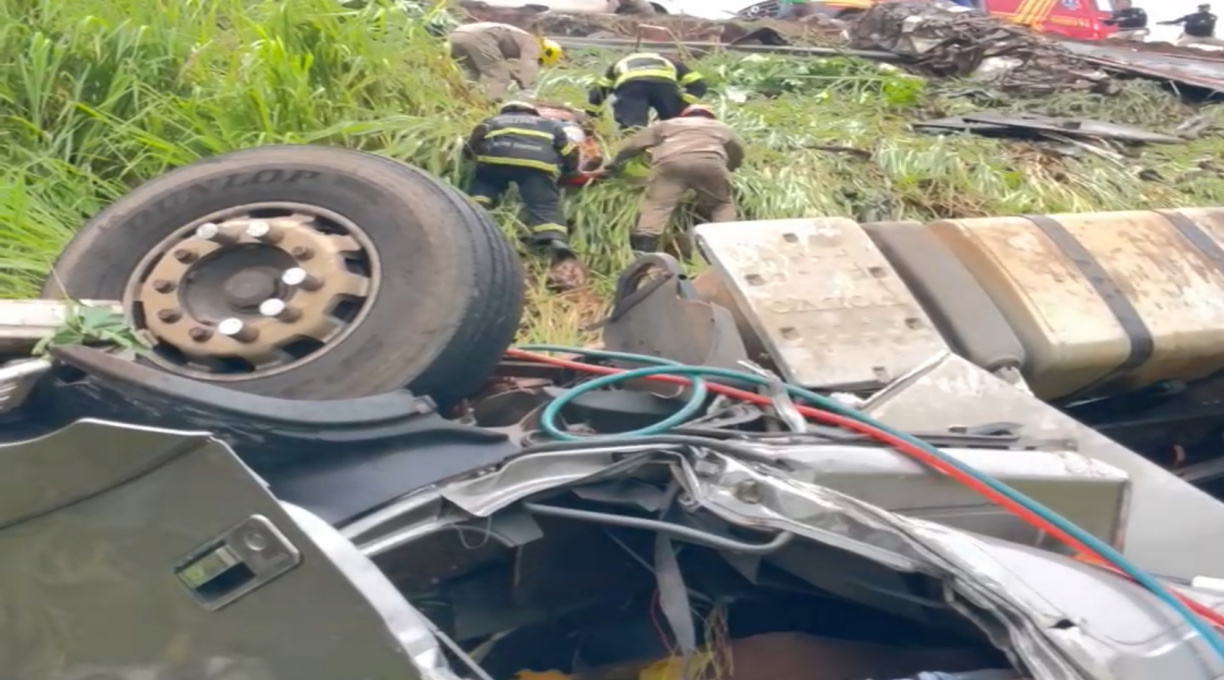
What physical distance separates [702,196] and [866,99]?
2.37m

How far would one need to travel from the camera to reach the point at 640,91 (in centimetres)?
617

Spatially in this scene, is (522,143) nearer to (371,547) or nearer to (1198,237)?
(1198,237)

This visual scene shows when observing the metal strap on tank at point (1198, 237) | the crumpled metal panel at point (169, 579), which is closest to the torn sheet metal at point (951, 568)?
the crumpled metal panel at point (169, 579)

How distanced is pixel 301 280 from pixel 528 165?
2.35m

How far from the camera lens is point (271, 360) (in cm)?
246

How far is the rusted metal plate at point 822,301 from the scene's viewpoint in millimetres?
2738

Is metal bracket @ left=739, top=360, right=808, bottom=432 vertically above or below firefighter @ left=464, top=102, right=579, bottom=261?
above

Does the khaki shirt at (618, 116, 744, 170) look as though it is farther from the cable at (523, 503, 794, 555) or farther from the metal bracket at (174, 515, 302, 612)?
the metal bracket at (174, 515, 302, 612)

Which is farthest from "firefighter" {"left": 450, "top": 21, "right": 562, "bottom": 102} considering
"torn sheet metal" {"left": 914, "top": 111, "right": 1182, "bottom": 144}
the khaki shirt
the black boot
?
"torn sheet metal" {"left": 914, "top": 111, "right": 1182, "bottom": 144}

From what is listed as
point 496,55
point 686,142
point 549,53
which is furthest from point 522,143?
point 549,53

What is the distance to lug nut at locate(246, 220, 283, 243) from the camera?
99.5 inches

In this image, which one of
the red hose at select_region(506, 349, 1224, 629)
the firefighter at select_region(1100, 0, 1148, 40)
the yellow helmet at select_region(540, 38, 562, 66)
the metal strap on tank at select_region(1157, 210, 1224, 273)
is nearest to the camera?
the red hose at select_region(506, 349, 1224, 629)

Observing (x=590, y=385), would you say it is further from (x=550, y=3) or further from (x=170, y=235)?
(x=550, y=3)

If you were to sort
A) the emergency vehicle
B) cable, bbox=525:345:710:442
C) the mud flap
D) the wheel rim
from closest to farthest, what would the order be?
1. cable, bbox=525:345:710:442
2. the wheel rim
3. the mud flap
4. the emergency vehicle
